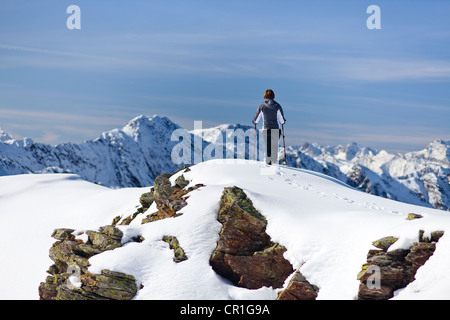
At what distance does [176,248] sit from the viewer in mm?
17203

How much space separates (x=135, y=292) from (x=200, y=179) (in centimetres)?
844

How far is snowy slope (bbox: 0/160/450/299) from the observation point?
14.2m

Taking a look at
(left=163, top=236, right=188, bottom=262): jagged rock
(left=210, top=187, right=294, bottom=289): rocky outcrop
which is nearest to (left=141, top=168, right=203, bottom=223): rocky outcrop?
(left=163, top=236, right=188, bottom=262): jagged rock

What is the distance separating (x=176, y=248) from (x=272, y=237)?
4.00 meters

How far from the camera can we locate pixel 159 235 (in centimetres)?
1798

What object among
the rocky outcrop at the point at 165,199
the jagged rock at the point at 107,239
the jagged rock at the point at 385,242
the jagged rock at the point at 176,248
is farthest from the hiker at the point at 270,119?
the jagged rock at the point at 385,242

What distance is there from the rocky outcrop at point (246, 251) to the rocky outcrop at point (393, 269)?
3225 millimetres

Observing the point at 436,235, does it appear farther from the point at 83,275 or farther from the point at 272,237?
the point at 83,275

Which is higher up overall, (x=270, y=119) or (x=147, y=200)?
(x=270, y=119)

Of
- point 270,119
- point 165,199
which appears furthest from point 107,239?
point 270,119

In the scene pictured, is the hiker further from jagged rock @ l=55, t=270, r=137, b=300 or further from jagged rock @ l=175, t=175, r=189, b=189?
jagged rock @ l=55, t=270, r=137, b=300

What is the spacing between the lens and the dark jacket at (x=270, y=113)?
25188 mm
